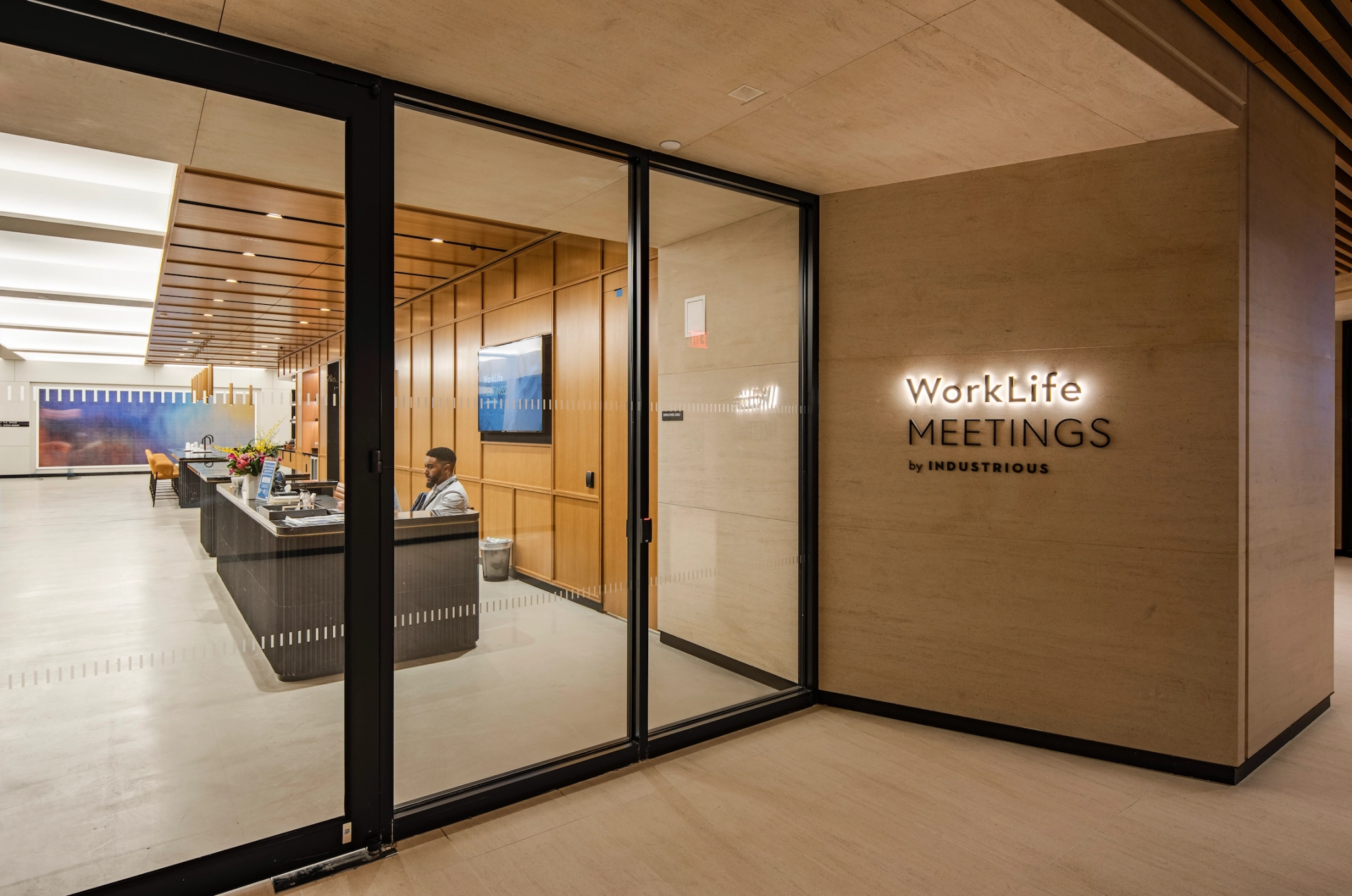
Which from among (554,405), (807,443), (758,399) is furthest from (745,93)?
(807,443)

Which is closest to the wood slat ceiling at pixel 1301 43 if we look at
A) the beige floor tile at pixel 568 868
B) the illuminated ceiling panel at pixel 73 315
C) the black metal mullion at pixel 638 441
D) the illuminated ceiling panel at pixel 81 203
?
the black metal mullion at pixel 638 441

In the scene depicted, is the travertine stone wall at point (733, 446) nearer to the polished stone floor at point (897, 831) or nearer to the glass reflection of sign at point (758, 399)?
the glass reflection of sign at point (758, 399)

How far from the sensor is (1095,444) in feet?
12.3

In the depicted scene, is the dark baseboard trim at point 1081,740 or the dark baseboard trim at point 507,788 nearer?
the dark baseboard trim at point 507,788

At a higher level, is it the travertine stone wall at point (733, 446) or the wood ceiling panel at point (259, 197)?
the wood ceiling panel at point (259, 197)

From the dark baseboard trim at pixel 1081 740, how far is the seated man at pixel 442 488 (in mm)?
2500

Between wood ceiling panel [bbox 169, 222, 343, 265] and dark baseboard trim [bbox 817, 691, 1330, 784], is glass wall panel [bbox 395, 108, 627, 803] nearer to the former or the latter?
wood ceiling panel [bbox 169, 222, 343, 265]

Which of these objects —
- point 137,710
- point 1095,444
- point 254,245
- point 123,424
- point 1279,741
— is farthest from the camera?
point 1279,741

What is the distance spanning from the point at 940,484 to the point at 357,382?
300cm

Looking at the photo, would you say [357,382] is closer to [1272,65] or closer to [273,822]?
[273,822]

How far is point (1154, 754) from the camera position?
Answer: 11.9 feet

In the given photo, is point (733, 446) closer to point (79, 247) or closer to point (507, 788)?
point (507, 788)

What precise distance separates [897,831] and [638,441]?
2.09 meters

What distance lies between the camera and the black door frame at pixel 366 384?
250 centimetres
